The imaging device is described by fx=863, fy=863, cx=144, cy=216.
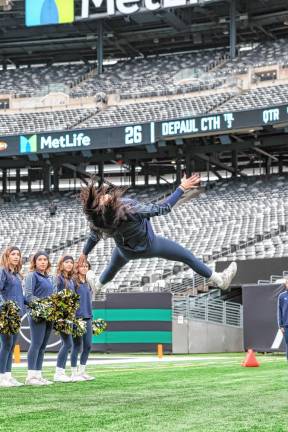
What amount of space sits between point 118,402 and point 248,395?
5.41 ft

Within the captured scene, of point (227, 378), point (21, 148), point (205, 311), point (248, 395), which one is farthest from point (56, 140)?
point (248, 395)

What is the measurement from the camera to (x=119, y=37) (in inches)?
1980

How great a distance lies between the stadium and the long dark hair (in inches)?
1.1

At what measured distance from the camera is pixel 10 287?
11789mm

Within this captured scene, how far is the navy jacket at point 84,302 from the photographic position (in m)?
13.0

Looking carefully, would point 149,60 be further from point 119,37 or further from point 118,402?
point 118,402

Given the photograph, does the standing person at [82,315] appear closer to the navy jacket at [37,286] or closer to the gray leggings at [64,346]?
the gray leggings at [64,346]

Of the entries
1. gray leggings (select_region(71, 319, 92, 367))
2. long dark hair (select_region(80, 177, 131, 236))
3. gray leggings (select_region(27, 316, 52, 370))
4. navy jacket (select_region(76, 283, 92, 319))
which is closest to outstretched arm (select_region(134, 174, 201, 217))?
long dark hair (select_region(80, 177, 131, 236))

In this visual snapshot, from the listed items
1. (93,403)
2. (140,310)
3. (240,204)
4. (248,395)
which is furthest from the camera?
(240,204)

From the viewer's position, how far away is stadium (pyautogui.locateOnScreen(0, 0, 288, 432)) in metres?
11.4

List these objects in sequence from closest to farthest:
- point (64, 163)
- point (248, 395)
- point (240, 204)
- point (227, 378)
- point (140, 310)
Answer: point (248, 395)
point (227, 378)
point (140, 310)
point (240, 204)
point (64, 163)

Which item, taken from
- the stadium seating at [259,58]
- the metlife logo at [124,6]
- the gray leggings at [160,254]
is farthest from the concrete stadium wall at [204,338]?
the metlife logo at [124,6]

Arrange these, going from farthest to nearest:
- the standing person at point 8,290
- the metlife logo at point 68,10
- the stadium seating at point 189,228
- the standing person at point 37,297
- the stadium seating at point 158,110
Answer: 1. the metlife logo at point 68,10
2. the stadium seating at point 158,110
3. the stadium seating at point 189,228
4. the standing person at point 37,297
5. the standing person at point 8,290

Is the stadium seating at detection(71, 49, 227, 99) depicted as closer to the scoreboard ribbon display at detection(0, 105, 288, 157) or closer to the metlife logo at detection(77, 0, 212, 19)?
the metlife logo at detection(77, 0, 212, 19)
